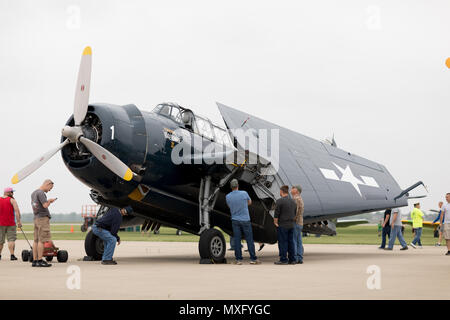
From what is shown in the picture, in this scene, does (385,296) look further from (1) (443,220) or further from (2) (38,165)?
(1) (443,220)

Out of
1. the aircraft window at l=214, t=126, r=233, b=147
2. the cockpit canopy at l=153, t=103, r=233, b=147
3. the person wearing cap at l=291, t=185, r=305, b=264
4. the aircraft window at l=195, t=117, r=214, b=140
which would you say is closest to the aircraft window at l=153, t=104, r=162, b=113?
the cockpit canopy at l=153, t=103, r=233, b=147

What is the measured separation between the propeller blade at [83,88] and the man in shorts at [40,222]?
1.81m

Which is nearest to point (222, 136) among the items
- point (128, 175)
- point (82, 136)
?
point (128, 175)

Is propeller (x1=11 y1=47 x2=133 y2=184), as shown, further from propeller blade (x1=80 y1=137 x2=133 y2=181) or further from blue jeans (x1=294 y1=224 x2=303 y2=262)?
blue jeans (x1=294 y1=224 x2=303 y2=262)

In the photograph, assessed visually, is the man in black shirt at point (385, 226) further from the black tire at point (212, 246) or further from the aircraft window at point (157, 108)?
the aircraft window at point (157, 108)

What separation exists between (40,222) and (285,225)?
558 cm

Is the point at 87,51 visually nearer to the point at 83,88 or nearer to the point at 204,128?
the point at 83,88

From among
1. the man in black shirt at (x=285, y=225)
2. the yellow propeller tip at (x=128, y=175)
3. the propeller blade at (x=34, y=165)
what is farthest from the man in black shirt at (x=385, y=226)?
the propeller blade at (x=34, y=165)

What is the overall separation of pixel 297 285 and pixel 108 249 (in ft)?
19.2

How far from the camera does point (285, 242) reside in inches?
517

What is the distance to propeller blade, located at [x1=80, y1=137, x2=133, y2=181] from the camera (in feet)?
39.5

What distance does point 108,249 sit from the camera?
1279 centimetres

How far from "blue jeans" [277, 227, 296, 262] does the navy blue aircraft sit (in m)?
1.44
